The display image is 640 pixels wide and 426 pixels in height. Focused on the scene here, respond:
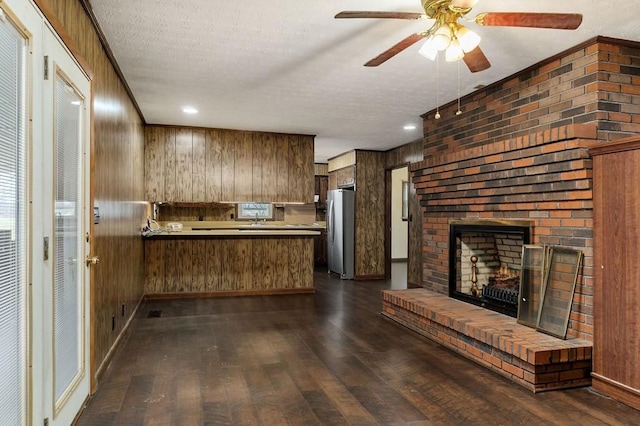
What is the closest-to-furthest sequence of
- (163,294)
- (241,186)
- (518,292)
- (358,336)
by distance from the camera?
(518,292) → (358,336) → (163,294) → (241,186)

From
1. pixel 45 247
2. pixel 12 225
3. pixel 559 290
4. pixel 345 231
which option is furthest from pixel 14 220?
pixel 345 231

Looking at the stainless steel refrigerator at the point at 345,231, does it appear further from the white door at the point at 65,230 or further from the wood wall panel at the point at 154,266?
the white door at the point at 65,230

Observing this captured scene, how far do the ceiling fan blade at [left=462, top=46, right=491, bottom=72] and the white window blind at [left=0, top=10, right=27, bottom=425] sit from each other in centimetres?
228

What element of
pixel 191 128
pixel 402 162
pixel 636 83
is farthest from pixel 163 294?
pixel 636 83

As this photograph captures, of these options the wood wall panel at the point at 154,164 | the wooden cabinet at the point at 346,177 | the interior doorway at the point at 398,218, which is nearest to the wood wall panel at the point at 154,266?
the wood wall panel at the point at 154,164

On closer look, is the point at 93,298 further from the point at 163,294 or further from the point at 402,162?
the point at 402,162

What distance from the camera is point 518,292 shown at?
366 cm

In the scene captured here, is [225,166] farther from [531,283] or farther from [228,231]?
[531,283]

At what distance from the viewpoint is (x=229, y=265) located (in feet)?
20.0

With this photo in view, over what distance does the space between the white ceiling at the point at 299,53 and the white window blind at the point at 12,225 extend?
129cm

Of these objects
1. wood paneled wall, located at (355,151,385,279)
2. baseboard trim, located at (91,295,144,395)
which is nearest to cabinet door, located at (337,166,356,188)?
wood paneled wall, located at (355,151,385,279)

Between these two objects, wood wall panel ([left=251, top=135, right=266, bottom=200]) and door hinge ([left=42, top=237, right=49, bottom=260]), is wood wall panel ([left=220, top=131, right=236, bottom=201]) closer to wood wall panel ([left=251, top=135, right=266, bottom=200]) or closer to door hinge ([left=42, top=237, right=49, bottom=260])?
wood wall panel ([left=251, top=135, right=266, bottom=200])

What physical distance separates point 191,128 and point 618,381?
5702mm

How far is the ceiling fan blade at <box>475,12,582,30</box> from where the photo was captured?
2037 millimetres
